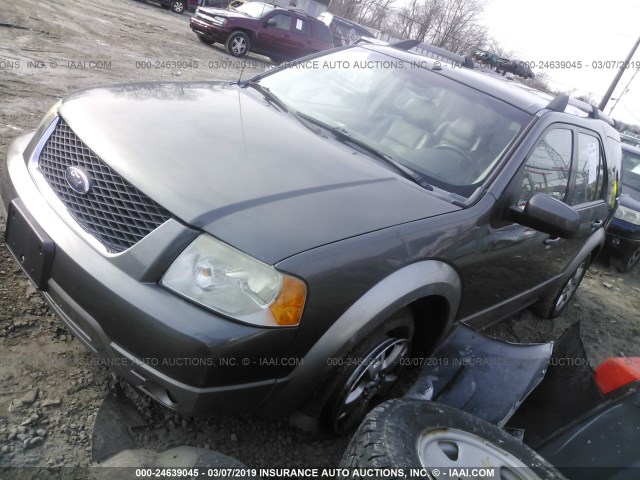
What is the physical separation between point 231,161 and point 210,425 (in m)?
1.18

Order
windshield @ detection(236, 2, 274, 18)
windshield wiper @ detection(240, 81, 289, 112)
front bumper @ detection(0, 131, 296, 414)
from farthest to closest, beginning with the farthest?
windshield @ detection(236, 2, 274, 18) → windshield wiper @ detection(240, 81, 289, 112) → front bumper @ detection(0, 131, 296, 414)

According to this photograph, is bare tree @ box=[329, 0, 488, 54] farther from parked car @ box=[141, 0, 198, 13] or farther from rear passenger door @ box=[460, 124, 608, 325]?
rear passenger door @ box=[460, 124, 608, 325]

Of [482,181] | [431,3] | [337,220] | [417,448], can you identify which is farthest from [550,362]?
[431,3]

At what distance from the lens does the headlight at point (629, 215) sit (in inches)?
257

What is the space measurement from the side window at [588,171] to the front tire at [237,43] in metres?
12.7

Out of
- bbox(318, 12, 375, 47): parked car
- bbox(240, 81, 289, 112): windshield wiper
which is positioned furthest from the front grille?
bbox(318, 12, 375, 47): parked car

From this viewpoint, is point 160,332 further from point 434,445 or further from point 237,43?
point 237,43

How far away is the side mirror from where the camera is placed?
2.42 meters

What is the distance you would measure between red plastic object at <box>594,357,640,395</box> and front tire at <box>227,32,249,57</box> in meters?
14.1

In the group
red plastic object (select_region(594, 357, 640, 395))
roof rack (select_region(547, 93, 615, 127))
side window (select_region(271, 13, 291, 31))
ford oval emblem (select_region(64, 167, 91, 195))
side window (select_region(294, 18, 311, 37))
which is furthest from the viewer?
side window (select_region(294, 18, 311, 37))

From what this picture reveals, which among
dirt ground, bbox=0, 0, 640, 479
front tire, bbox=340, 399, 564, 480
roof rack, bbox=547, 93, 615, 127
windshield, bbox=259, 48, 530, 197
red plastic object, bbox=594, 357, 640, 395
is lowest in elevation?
dirt ground, bbox=0, 0, 640, 479

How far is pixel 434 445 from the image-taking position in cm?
184

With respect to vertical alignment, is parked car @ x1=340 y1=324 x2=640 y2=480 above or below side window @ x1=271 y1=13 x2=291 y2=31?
below

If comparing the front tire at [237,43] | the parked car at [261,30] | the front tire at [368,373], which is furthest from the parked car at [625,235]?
the front tire at [237,43]
